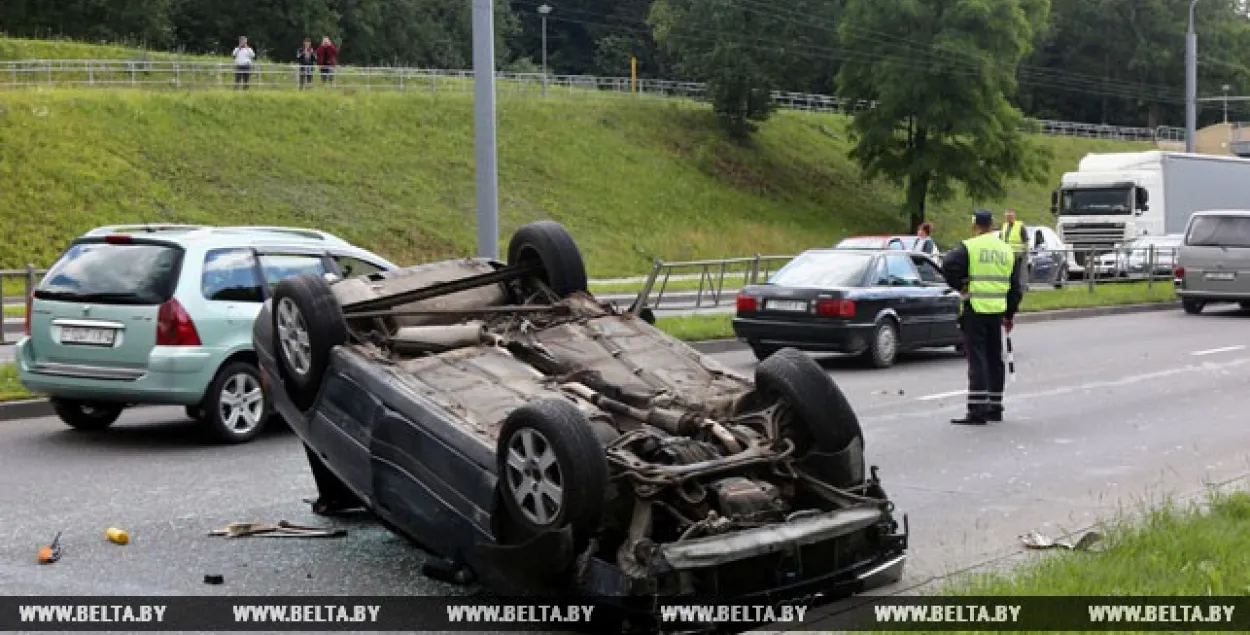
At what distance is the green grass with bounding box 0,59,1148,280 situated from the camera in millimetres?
33125

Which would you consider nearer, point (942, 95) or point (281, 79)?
point (281, 79)

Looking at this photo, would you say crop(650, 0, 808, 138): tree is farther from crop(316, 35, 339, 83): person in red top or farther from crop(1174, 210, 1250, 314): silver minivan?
crop(1174, 210, 1250, 314): silver minivan

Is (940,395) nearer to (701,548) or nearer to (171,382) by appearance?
(171,382)

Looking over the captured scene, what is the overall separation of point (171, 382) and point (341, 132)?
31757 mm

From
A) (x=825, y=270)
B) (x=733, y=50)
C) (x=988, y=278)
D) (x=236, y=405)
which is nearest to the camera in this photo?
(x=236, y=405)

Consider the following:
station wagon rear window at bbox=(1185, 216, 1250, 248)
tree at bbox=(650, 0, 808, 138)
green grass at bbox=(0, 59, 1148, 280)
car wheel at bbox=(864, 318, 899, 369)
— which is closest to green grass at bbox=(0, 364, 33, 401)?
car wheel at bbox=(864, 318, 899, 369)

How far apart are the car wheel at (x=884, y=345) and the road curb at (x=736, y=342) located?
6.69ft

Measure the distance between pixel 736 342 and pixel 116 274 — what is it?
9.76 meters

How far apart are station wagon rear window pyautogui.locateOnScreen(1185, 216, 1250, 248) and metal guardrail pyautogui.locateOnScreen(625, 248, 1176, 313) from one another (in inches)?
138

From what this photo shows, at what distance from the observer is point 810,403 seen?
627 centimetres

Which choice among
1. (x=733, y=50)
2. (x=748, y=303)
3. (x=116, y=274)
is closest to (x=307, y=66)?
(x=733, y=50)

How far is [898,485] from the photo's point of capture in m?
9.12

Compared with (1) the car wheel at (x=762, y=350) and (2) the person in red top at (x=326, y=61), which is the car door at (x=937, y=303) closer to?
(1) the car wheel at (x=762, y=350)

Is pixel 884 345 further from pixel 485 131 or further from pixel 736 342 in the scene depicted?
pixel 485 131
